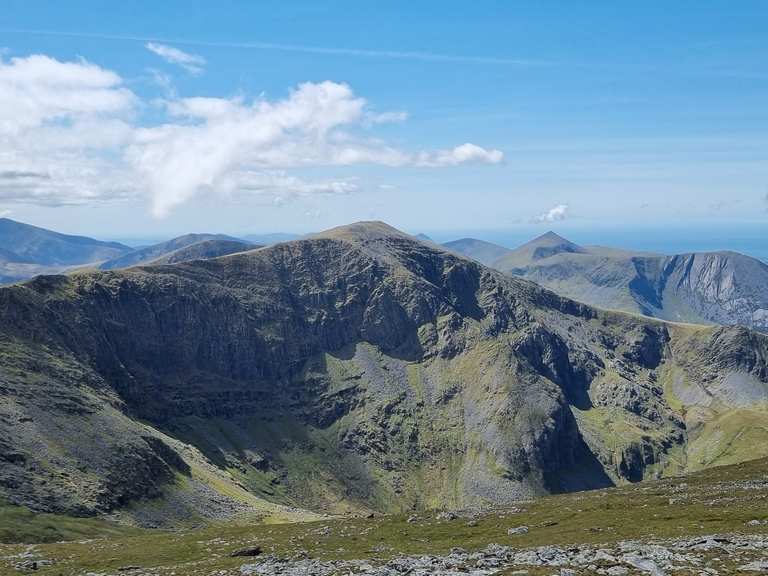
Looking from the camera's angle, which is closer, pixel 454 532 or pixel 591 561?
pixel 591 561

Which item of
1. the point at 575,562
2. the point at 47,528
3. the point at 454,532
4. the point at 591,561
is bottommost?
the point at 47,528

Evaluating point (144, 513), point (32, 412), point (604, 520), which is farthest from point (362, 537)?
point (32, 412)

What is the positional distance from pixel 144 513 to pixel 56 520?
122 feet

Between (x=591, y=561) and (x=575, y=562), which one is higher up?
(x=591, y=561)

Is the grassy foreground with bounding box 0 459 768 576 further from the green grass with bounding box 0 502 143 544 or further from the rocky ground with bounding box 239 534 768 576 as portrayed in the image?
the green grass with bounding box 0 502 143 544

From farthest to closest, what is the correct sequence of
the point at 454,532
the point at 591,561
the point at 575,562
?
the point at 454,532 → the point at 575,562 → the point at 591,561

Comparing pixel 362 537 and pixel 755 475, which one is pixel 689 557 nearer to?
pixel 362 537

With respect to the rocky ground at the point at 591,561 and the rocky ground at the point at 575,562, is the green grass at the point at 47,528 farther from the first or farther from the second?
the rocky ground at the point at 591,561

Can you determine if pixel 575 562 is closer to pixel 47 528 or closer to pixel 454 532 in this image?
pixel 454 532

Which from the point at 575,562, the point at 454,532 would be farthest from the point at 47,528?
the point at 575,562

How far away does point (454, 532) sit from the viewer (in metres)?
88.9

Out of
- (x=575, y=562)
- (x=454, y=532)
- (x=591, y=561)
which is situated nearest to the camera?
(x=591, y=561)

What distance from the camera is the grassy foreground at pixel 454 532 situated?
235ft

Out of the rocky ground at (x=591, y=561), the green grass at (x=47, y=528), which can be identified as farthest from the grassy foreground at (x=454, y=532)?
the green grass at (x=47, y=528)
